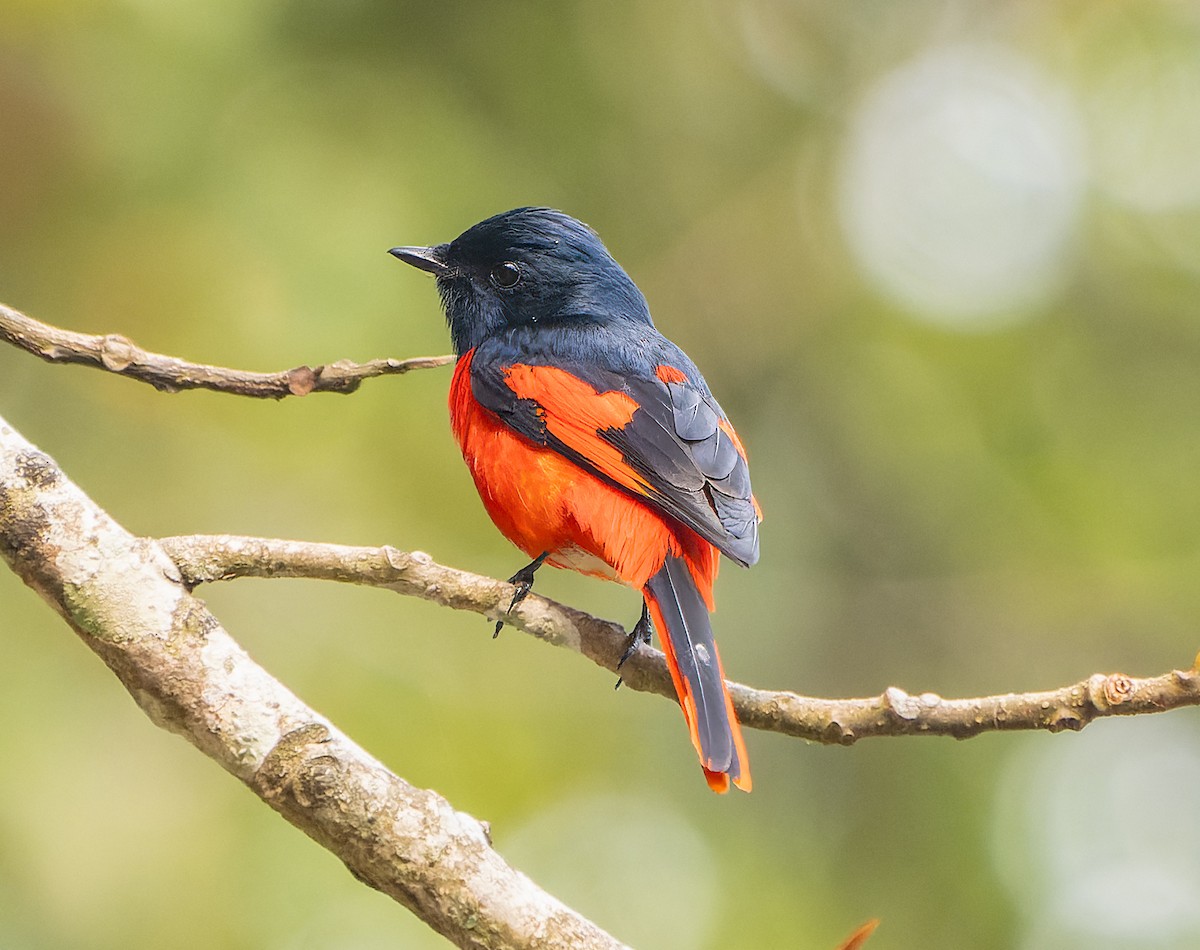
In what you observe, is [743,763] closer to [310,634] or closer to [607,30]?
[310,634]

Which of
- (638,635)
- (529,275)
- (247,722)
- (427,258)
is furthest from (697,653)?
(427,258)

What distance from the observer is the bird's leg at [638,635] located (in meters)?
2.74

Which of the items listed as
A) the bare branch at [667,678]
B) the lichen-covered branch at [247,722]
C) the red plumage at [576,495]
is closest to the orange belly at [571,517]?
the red plumage at [576,495]

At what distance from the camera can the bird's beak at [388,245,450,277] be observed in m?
3.98

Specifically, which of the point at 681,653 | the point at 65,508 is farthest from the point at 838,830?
the point at 65,508

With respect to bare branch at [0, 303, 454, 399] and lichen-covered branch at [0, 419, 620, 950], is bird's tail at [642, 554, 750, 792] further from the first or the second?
bare branch at [0, 303, 454, 399]

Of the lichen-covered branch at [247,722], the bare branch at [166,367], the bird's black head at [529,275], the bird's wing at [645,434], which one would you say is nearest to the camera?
the lichen-covered branch at [247,722]

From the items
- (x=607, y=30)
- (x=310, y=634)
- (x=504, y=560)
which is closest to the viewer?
(x=310, y=634)

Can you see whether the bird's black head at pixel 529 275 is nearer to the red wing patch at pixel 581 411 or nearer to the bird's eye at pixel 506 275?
the bird's eye at pixel 506 275

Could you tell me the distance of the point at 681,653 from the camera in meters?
2.67

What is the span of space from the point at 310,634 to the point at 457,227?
1.91 metres

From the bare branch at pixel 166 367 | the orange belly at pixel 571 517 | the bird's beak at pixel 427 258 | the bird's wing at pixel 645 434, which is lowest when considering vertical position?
the bare branch at pixel 166 367

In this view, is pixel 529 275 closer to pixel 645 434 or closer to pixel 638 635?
pixel 645 434

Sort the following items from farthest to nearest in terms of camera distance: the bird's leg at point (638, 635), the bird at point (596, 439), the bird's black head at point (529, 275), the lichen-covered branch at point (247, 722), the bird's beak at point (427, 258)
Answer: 1. the bird's beak at point (427, 258)
2. the bird's black head at point (529, 275)
3. the bird at point (596, 439)
4. the bird's leg at point (638, 635)
5. the lichen-covered branch at point (247, 722)
